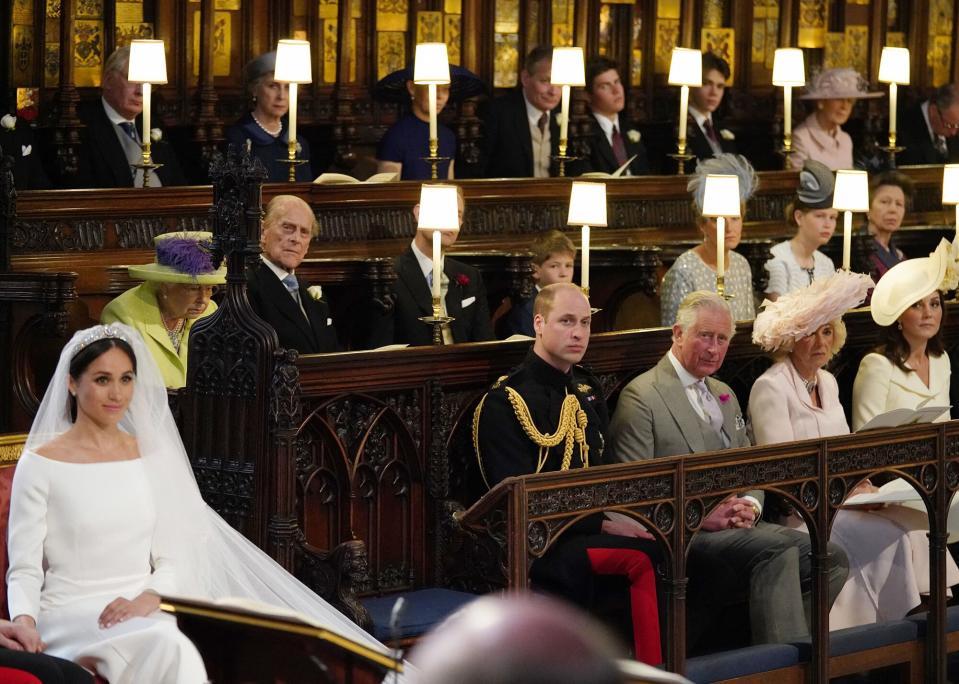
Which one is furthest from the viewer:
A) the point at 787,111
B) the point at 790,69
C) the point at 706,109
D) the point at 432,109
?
the point at 706,109

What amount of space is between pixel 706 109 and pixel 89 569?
22.3 ft

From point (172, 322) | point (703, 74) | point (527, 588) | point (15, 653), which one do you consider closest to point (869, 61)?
point (703, 74)

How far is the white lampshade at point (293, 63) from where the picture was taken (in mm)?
7629

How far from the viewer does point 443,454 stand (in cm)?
510

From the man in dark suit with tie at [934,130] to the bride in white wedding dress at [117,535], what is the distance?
25.2 ft

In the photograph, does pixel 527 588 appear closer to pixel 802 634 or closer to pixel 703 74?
pixel 802 634

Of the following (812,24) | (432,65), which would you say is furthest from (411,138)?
(812,24)

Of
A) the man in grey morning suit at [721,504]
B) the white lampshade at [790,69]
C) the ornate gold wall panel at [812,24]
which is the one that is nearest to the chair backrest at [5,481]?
the man in grey morning suit at [721,504]

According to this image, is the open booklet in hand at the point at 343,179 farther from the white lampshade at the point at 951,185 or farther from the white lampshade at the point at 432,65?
the white lampshade at the point at 951,185

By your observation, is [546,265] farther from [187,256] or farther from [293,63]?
[293,63]

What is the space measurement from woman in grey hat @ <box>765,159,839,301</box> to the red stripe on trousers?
2957 millimetres

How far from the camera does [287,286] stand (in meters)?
5.83

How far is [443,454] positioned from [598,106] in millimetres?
4860

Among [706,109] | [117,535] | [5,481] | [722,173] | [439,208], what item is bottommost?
[117,535]
